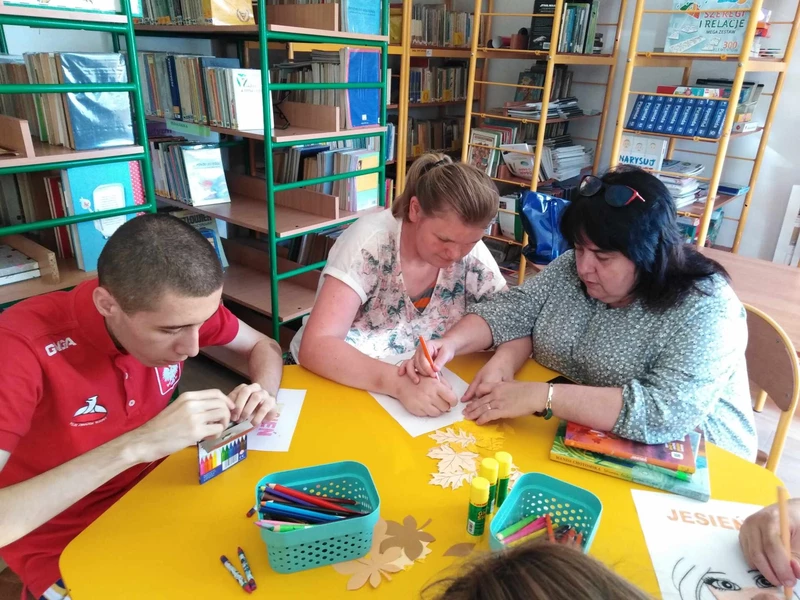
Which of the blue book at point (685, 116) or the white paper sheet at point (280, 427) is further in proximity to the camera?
the blue book at point (685, 116)

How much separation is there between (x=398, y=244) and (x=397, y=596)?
105 centimetres

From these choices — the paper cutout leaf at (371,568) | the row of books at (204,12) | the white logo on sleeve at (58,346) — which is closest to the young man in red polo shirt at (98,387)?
the white logo on sleeve at (58,346)

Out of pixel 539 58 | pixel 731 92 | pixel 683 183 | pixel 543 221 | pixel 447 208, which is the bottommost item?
pixel 543 221

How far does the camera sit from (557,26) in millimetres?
3342

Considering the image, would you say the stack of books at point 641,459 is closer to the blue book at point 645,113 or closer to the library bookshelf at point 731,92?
the library bookshelf at point 731,92

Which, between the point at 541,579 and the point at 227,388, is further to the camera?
the point at 227,388

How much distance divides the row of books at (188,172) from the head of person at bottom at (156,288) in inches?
67.6

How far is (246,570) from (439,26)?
4.23m

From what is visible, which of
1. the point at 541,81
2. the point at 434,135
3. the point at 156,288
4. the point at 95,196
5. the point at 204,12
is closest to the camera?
the point at 156,288

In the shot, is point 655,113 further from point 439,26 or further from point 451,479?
point 451,479

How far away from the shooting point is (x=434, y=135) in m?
4.55

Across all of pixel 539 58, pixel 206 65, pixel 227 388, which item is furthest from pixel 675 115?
pixel 227 388

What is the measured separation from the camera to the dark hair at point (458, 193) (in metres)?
1.50

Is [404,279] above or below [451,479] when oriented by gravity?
above
